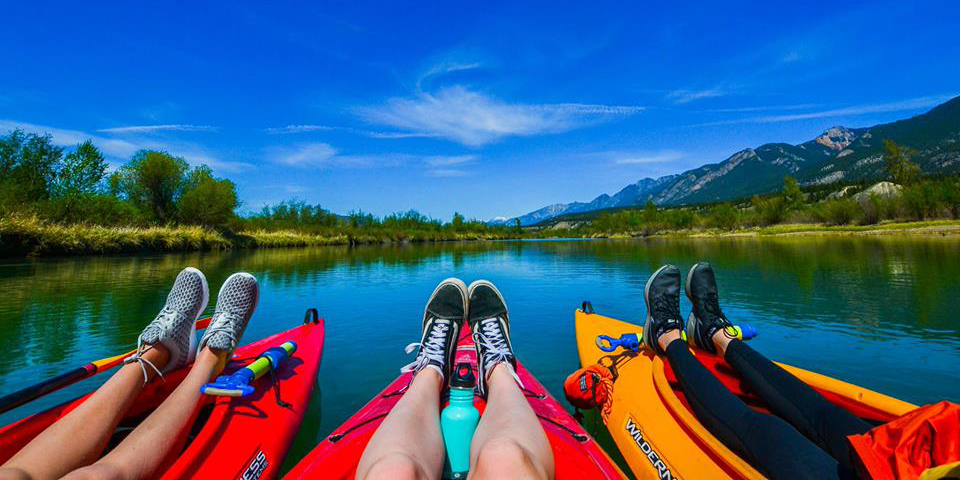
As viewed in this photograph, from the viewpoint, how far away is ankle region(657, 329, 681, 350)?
3789 millimetres

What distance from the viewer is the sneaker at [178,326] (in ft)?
9.70

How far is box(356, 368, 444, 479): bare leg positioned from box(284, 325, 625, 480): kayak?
0.79 ft

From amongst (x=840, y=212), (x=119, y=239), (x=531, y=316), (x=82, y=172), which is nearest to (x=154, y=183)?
(x=82, y=172)

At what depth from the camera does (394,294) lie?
12617mm

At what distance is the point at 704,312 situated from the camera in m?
4.15

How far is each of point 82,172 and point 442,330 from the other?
2011 inches

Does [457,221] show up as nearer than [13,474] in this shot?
No

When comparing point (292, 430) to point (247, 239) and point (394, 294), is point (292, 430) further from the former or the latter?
point (247, 239)

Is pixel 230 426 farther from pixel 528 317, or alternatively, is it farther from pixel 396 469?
pixel 528 317

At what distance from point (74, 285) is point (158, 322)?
560 inches

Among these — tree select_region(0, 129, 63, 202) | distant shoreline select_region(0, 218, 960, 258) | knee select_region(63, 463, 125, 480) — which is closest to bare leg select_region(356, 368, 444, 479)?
knee select_region(63, 463, 125, 480)

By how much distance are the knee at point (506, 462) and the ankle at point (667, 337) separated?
249cm

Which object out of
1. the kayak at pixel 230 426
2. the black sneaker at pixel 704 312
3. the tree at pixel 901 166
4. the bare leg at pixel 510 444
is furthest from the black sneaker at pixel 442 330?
the tree at pixel 901 166

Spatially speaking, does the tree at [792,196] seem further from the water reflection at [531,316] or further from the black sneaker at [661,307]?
the black sneaker at [661,307]
